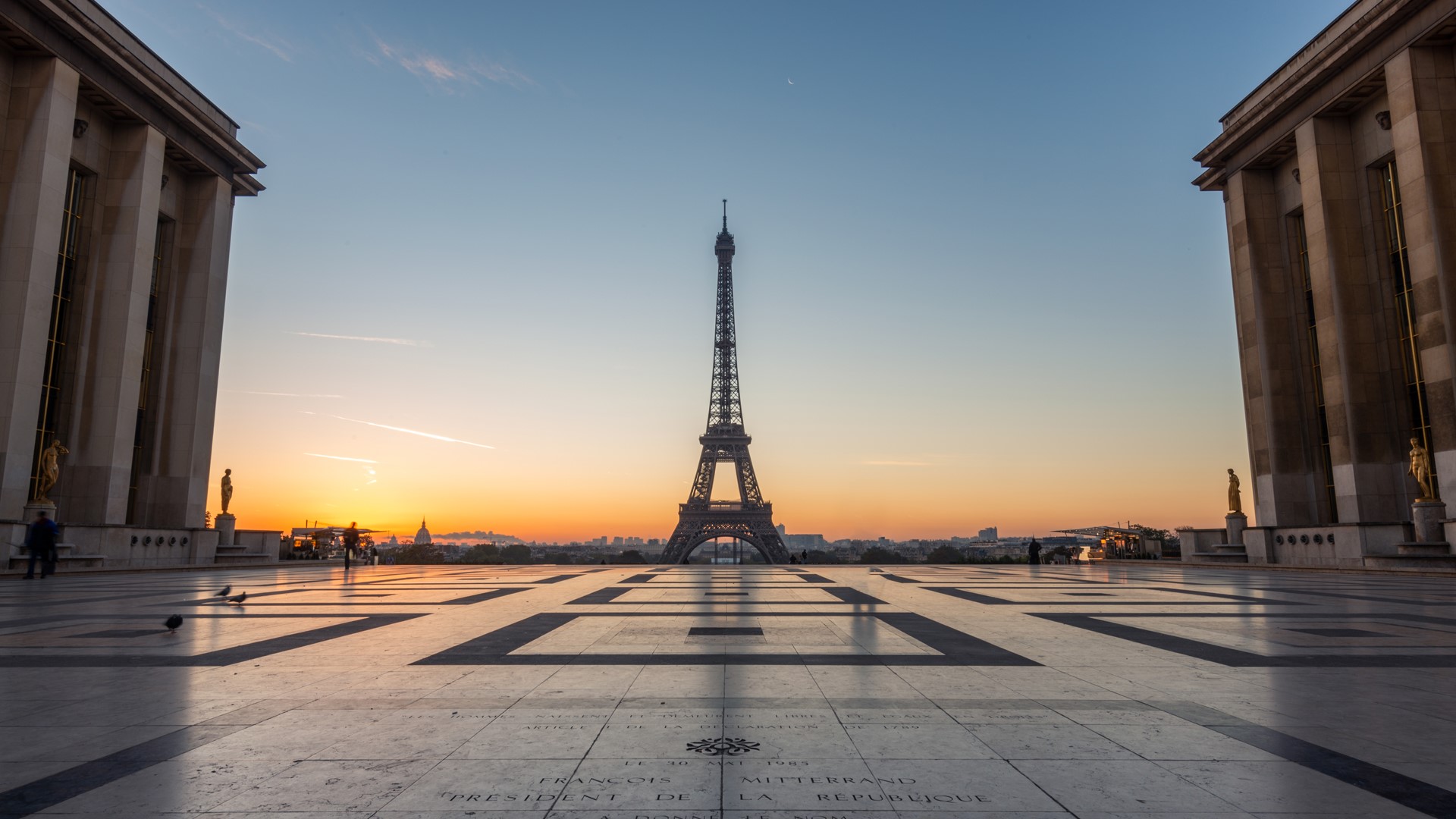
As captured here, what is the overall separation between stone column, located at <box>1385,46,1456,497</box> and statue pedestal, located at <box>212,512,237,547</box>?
5229cm

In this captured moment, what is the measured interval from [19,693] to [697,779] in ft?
19.6

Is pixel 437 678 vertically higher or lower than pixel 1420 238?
lower

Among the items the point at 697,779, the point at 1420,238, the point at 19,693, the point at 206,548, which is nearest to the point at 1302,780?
the point at 697,779

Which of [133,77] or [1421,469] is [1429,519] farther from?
[133,77]

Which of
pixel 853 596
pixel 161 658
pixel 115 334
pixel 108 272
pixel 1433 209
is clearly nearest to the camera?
pixel 161 658

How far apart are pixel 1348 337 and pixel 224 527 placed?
53223 mm

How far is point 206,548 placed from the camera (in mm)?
36188

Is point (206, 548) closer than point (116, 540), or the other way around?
point (116, 540)

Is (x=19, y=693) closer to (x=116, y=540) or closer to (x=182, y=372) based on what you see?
(x=116, y=540)

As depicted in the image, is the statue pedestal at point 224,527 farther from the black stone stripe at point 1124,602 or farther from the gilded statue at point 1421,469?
the gilded statue at point 1421,469

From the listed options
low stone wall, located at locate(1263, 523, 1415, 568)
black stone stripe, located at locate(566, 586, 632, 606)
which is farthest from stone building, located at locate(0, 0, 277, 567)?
low stone wall, located at locate(1263, 523, 1415, 568)

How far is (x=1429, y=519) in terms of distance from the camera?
95.2 ft

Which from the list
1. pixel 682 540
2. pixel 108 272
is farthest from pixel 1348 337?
pixel 682 540

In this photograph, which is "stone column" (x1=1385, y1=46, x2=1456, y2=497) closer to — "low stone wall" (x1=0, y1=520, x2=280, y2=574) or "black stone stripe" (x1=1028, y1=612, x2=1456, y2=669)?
"black stone stripe" (x1=1028, y1=612, x2=1456, y2=669)
